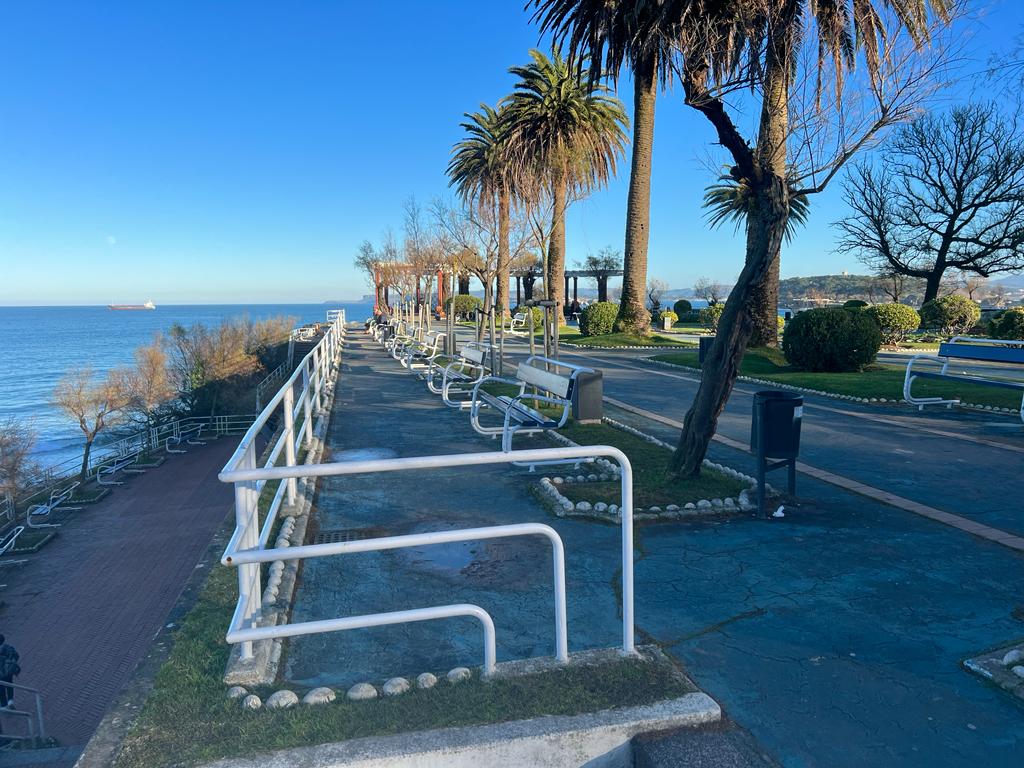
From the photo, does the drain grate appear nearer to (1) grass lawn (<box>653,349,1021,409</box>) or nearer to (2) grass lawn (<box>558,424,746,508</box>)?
(2) grass lawn (<box>558,424,746,508</box>)

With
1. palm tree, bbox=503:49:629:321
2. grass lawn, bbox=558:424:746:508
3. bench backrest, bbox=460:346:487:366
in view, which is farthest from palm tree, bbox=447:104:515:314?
grass lawn, bbox=558:424:746:508

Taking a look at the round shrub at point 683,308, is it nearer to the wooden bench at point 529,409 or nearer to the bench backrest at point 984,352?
the bench backrest at point 984,352

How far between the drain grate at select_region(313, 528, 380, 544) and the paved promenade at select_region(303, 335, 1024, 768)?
16 cm

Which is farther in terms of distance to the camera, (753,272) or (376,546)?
(753,272)

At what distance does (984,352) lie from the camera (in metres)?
10.5

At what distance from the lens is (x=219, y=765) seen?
2.29 m

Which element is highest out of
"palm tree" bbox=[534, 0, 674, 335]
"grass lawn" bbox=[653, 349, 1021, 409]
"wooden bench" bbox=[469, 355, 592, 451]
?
"palm tree" bbox=[534, 0, 674, 335]

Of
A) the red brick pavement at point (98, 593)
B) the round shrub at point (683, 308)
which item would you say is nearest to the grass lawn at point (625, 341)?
the red brick pavement at point (98, 593)

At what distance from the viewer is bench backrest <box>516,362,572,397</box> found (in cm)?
741

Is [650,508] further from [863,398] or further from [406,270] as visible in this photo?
[406,270]

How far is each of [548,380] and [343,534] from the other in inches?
143

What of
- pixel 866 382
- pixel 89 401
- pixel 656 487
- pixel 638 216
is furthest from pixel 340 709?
pixel 89 401

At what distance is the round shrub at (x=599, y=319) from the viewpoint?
28.3 meters

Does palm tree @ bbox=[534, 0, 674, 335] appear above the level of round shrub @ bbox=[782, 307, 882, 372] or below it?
above
